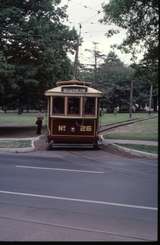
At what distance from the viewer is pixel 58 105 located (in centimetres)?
2420

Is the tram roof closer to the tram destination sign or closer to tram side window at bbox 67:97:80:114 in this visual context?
the tram destination sign

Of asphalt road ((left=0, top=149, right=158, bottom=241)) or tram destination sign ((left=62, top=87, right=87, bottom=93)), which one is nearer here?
asphalt road ((left=0, top=149, right=158, bottom=241))

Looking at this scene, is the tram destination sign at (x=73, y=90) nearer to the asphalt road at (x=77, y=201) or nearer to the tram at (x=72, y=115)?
the tram at (x=72, y=115)

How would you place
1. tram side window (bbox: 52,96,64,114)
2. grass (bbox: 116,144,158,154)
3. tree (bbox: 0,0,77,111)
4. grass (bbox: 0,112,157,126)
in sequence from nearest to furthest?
grass (bbox: 116,144,158,154) → tram side window (bbox: 52,96,64,114) → tree (bbox: 0,0,77,111) → grass (bbox: 0,112,157,126)

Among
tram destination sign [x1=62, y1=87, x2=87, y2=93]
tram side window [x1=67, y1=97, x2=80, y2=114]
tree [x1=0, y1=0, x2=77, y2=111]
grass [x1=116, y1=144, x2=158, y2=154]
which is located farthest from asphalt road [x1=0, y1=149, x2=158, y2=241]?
tree [x1=0, y1=0, x2=77, y2=111]

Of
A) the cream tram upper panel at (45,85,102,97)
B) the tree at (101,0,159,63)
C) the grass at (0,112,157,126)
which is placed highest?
the tree at (101,0,159,63)

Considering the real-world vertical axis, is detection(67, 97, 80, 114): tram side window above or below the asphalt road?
above

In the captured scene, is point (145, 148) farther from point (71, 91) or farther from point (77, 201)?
point (77, 201)

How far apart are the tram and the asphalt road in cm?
642

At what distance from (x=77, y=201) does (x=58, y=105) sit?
14381 millimetres

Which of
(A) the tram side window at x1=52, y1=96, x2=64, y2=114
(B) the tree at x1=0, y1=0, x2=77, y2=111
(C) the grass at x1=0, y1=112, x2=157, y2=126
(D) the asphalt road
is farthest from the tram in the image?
(C) the grass at x1=0, y1=112, x2=157, y2=126

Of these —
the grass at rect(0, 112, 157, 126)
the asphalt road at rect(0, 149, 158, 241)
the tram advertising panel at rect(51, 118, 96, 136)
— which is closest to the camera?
the asphalt road at rect(0, 149, 158, 241)

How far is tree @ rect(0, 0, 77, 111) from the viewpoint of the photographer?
35344 millimetres

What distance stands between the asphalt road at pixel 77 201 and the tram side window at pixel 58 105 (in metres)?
6.85
